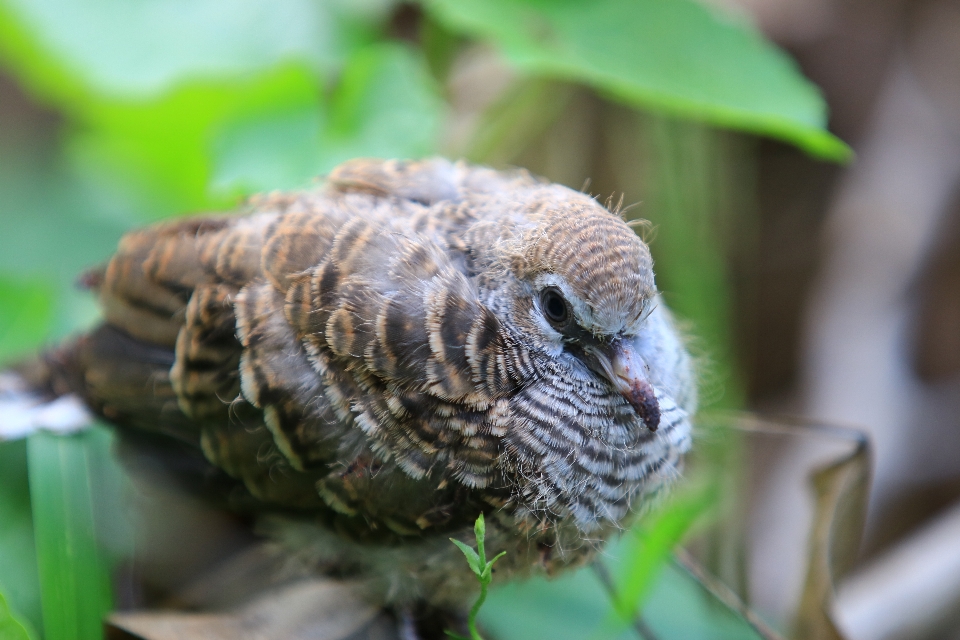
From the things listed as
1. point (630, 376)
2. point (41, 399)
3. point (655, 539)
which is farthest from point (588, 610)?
point (41, 399)

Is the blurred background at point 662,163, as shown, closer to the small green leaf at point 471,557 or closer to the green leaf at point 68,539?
the green leaf at point 68,539

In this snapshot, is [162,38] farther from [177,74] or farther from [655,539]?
[655,539]

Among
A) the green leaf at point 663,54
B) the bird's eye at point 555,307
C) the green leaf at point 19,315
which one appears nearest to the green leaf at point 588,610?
the bird's eye at point 555,307

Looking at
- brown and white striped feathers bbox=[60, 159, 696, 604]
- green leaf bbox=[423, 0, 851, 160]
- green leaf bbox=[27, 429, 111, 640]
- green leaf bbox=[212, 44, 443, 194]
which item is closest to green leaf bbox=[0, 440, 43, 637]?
green leaf bbox=[27, 429, 111, 640]

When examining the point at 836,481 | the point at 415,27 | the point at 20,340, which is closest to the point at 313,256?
the point at 20,340

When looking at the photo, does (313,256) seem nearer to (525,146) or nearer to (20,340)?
(20,340)

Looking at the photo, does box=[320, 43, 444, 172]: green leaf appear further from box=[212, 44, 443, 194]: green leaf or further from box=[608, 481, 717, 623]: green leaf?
box=[608, 481, 717, 623]: green leaf
